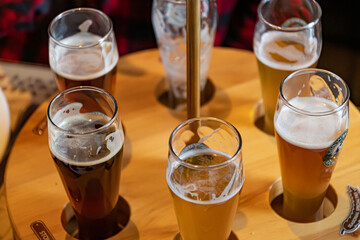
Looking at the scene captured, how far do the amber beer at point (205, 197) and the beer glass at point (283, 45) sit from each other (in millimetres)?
274

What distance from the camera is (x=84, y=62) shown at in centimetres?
104

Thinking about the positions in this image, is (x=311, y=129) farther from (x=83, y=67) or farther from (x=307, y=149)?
(x=83, y=67)

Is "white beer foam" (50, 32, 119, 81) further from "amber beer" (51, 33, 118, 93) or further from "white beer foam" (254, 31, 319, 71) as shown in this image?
"white beer foam" (254, 31, 319, 71)

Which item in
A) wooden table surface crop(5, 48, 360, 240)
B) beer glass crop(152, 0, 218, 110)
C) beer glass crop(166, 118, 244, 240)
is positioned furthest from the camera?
beer glass crop(152, 0, 218, 110)

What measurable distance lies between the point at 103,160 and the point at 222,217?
0.20 meters

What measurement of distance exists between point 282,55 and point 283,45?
0.07ft

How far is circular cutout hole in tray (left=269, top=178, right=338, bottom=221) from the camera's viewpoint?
1.01 metres

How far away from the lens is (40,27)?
1957 mm

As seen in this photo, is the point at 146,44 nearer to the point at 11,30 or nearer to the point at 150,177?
the point at 11,30

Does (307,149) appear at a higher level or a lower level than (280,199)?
higher

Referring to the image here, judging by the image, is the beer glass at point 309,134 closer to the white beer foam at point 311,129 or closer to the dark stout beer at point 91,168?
the white beer foam at point 311,129

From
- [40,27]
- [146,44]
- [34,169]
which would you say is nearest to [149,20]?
[146,44]

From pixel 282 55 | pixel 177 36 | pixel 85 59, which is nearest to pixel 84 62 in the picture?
pixel 85 59

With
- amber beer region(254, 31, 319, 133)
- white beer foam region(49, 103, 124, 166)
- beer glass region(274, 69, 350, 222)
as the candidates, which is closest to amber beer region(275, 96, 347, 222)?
beer glass region(274, 69, 350, 222)
